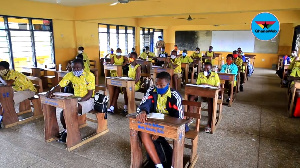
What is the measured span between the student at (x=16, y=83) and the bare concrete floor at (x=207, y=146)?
56 cm

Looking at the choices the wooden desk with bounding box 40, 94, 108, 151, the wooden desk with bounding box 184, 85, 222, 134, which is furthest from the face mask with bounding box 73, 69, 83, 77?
the wooden desk with bounding box 184, 85, 222, 134

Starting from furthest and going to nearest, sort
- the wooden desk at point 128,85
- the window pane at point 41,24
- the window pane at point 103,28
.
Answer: the window pane at point 103,28 → the window pane at point 41,24 → the wooden desk at point 128,85

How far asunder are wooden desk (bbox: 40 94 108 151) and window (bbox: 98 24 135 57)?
7534 mm

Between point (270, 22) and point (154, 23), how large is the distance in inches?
346

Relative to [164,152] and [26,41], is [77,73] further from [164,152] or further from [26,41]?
[26,41]

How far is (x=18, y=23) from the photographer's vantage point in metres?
7.39

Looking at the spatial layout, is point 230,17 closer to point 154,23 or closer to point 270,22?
point 154,23

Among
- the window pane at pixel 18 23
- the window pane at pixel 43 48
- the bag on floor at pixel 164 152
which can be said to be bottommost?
the bag on floor at pixel 164 152

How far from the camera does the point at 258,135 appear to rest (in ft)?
12.5

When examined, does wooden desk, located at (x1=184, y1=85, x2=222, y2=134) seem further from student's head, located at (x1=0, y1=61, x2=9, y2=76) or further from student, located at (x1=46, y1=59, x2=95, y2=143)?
student's head, located at (x1=0, y1=61, x2=9, y2=76)

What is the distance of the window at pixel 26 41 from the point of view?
7.09m

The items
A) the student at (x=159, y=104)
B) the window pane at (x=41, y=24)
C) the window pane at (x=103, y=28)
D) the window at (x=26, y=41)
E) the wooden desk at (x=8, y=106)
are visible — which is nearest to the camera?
the student at (x=159, y=104)

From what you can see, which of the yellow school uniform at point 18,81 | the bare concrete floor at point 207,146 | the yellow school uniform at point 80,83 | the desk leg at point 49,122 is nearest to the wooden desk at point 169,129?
the bare concrete floor at point 207,146

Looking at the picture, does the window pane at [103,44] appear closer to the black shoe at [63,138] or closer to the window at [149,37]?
the window at [149,37]
